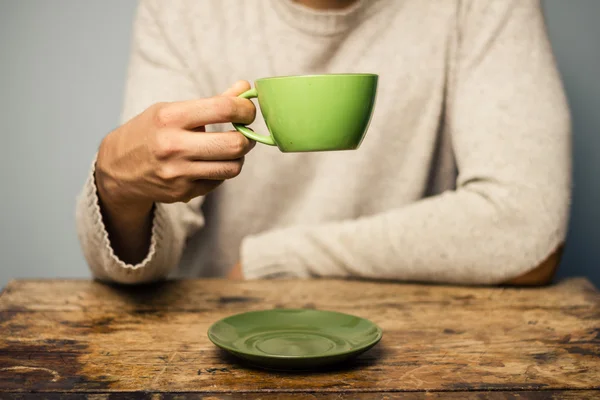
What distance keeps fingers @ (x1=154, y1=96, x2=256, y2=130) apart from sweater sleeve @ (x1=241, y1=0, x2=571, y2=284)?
460mm

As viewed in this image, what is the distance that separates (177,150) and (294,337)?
26 cm

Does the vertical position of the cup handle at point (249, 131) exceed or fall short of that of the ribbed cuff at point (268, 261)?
it exceeds it

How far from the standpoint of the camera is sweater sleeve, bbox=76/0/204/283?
3.10ft

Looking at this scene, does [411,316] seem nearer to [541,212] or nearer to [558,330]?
[558,330]

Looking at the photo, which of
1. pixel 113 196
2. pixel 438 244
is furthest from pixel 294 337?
pixel 438 244

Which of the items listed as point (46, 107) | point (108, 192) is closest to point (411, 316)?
point (108, 192)

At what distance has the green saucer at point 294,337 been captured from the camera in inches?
24.9

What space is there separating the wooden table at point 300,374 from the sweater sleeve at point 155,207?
0.05m

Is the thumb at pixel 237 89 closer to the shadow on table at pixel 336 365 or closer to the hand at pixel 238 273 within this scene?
the shadow on table at pixel 336 365

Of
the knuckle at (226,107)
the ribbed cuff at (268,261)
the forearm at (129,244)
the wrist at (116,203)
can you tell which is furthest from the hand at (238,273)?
the knuckle at (226,107)

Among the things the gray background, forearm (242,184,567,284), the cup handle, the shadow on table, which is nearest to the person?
forearm (242,184,567,284)

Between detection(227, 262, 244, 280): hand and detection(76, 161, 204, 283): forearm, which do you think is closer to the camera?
detection(76, 161, 204, 283): forearm

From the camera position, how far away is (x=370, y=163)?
4.46 ft

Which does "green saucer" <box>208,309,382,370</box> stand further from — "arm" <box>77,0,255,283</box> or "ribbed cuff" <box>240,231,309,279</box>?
"ribbed cuff" <box>240,231,309,279</box>
